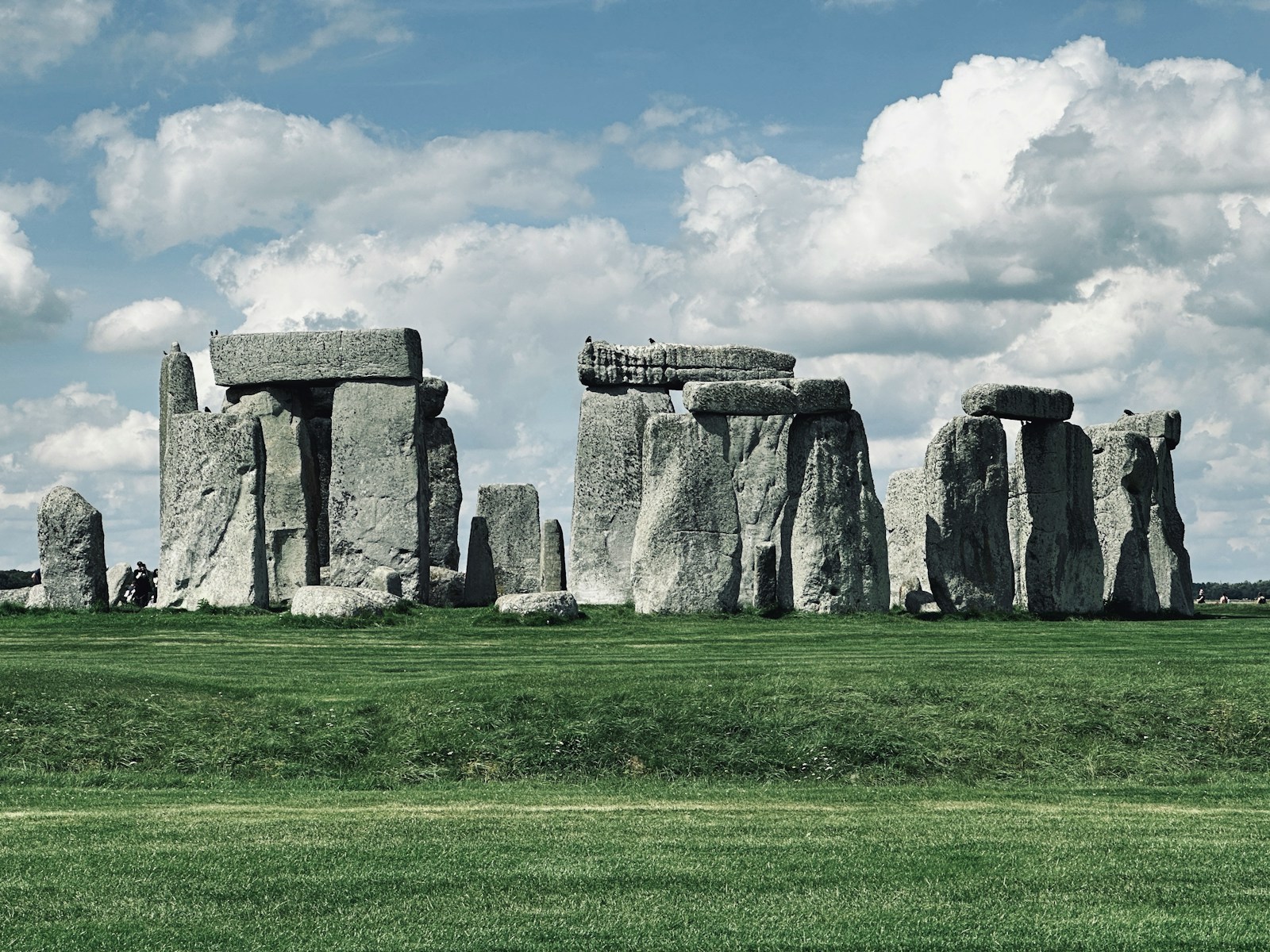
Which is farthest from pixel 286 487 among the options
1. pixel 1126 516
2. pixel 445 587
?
pixel 1126 516

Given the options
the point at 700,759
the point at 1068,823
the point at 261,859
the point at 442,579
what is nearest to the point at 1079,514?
the point at 442,579

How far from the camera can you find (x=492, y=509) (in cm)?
3350

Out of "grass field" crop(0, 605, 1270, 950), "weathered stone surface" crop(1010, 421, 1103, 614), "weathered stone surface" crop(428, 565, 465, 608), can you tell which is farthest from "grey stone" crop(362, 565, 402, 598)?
"weathered stone surface" crop(1010, 421, 1103, 614)

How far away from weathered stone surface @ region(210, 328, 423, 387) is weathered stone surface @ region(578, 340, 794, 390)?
4.28m

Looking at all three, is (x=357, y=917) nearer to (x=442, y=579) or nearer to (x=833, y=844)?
(x=833, y=844)

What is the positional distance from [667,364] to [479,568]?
504 centimetres

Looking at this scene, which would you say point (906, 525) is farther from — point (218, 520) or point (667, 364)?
point (218, 520)

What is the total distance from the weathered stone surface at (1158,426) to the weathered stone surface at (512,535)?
10.9 meters

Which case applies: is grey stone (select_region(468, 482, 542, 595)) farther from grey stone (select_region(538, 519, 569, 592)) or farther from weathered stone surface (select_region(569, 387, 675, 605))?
weathered stone surface (select_region(569, 387, 675, 605))

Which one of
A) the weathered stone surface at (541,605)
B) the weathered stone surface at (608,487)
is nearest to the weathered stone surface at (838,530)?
the weathered stone surface at (541,605)

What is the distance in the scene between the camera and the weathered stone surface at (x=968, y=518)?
1033 inches

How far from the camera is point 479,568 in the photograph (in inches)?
1249

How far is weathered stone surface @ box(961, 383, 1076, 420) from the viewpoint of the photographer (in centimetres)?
2728

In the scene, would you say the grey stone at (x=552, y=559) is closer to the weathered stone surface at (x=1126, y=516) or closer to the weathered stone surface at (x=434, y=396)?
the weathered stone surface at (x=434, y=396)
